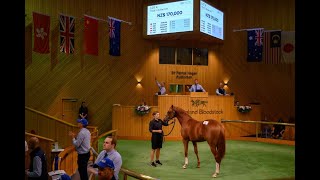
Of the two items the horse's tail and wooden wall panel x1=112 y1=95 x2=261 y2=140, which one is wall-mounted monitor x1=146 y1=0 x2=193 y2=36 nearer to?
wooden wall panel x1=112 y1=95 x2=261 y2=140

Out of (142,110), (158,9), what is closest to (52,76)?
(142,110)

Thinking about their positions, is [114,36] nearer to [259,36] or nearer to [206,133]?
[259,36]

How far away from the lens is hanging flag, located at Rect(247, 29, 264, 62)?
20891 millimetres

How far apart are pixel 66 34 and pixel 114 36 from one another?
3056 millimetres

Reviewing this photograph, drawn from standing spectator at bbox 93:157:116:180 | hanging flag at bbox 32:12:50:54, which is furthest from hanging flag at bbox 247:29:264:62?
standing spectator at bbox 93:157:116:180

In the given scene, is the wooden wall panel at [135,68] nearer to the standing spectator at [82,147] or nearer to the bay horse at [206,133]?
the bay horse at [206,133]

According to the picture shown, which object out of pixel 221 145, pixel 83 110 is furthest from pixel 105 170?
pixel 83 110

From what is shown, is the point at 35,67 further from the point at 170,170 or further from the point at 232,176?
the point at 232,176

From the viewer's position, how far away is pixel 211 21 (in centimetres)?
1969

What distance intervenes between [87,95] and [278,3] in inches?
498

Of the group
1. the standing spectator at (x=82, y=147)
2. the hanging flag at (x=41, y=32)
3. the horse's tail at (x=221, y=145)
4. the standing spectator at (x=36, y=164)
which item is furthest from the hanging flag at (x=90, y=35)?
the standing spectator at (x=36, y=164)

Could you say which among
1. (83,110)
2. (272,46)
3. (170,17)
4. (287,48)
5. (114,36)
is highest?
(170,17)

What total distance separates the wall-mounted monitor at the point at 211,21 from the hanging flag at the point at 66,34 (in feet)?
21.4

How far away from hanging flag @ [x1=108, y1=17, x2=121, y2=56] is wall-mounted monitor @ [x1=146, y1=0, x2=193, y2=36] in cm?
208
